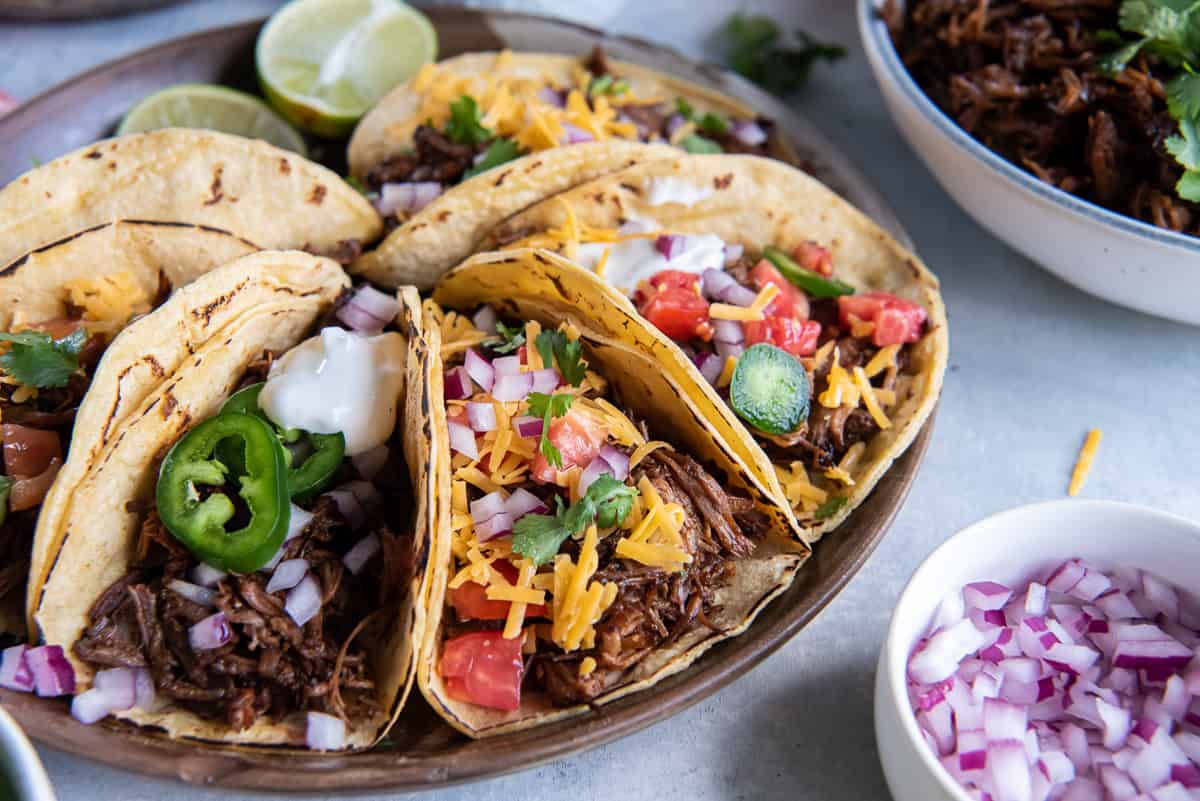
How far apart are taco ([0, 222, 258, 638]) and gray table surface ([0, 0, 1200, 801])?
566 mm

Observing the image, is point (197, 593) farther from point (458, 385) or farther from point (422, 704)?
point (458, 385)

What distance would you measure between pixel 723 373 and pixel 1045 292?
151 cm

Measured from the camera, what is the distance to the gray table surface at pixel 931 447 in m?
2.32

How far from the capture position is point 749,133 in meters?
3.27

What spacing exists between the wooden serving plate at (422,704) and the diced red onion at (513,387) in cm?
70

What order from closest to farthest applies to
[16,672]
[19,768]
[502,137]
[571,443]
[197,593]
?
[19,768], [16,672], [197,593], [571,443], [502,137]

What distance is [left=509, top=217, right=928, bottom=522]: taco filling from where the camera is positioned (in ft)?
8.05

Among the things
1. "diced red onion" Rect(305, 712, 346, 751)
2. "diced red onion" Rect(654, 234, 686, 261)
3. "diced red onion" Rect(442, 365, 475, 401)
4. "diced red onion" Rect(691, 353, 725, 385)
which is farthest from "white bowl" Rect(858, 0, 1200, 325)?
"diced red onion" Rect(305, 712, 346, 751)

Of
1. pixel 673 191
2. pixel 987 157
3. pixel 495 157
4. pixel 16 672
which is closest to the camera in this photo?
pixel 16 672

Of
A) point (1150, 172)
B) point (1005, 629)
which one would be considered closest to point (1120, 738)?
point (1005, 629)

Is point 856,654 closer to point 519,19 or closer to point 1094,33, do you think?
point 1094,33

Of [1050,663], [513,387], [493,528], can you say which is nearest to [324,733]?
[493,528]

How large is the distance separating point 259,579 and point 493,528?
1.68ft

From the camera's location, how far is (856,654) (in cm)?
254
